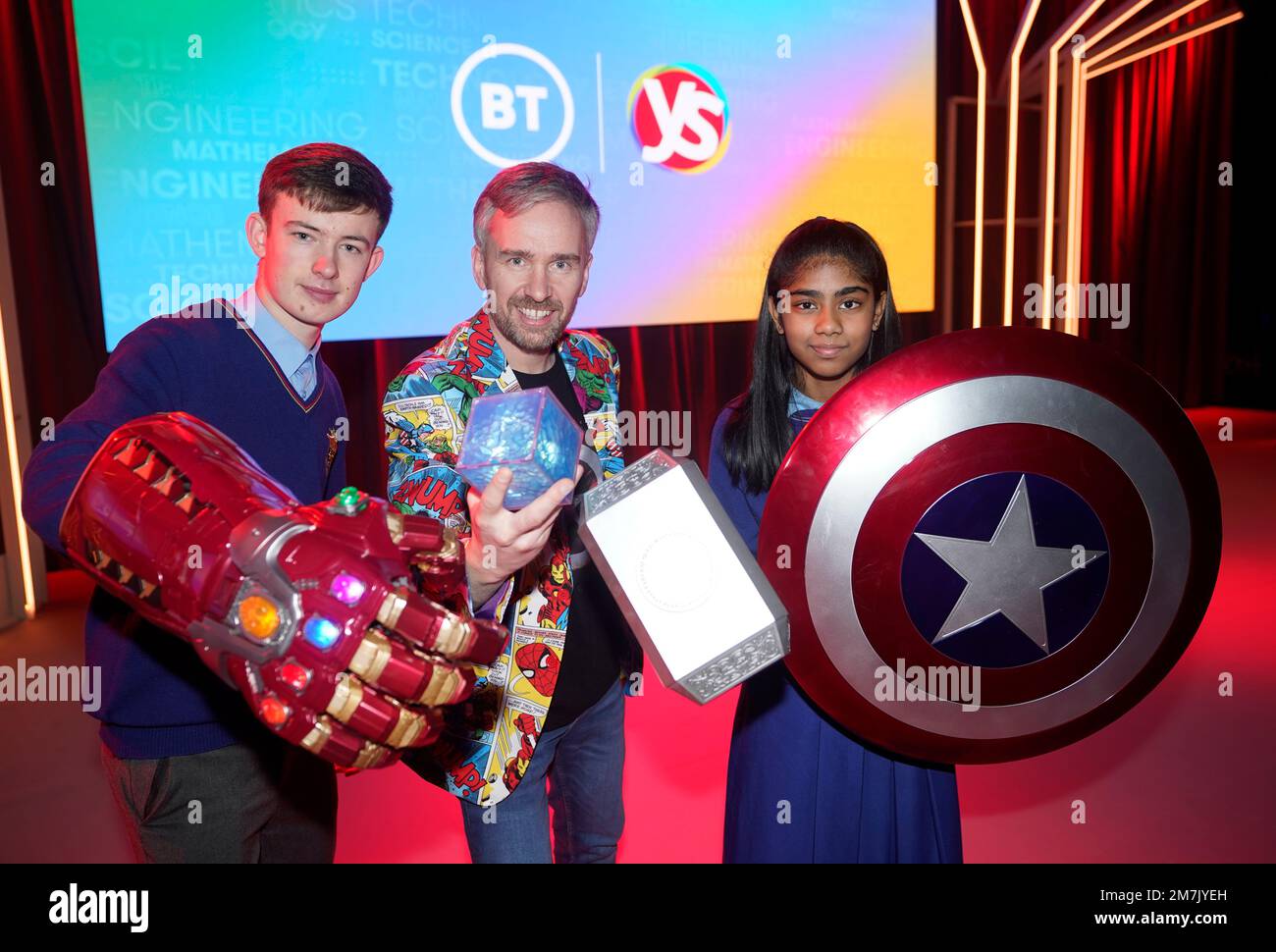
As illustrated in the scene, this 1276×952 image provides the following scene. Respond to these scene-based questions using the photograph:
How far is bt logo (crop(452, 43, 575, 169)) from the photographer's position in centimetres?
353

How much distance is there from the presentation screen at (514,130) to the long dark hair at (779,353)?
234cm

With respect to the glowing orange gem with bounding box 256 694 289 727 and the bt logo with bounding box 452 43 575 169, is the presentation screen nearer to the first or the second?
the bt logo with bounding box 452 43 575 169

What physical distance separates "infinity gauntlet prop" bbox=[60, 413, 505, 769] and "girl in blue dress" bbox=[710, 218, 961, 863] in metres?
0.61

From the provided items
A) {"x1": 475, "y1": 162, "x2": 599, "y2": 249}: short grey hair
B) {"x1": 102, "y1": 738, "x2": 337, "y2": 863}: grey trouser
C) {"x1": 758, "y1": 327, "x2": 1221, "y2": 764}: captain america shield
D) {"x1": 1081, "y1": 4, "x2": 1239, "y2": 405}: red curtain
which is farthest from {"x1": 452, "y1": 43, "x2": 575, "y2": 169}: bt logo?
{"x1": 1081, "y1": 4, "x2": 1239, "y2": 405}: red curtain

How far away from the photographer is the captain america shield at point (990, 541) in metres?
0.87

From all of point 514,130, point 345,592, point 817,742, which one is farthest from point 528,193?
point 514,130

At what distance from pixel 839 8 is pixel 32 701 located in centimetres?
460

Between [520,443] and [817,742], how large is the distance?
2.32 ft

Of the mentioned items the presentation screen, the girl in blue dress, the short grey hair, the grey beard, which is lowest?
the girl in blue dress

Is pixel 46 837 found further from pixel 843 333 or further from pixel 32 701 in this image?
pixel 843 333

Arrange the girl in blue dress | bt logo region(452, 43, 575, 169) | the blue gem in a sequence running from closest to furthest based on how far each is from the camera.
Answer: the blue gem < the girl in blue dress < bt logo region(452, 43, 575, 169)

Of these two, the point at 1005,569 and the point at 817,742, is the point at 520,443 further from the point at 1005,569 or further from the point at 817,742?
the point at 817,742

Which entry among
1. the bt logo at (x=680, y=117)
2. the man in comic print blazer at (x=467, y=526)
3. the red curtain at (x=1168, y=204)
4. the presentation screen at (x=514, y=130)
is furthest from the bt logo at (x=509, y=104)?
the red curtain at (x=1168, y=204)

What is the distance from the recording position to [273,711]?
27.1 inches
